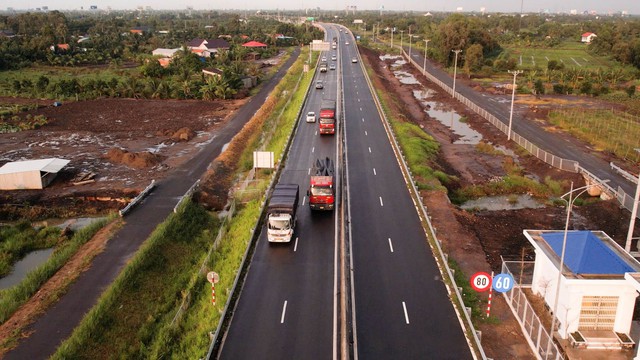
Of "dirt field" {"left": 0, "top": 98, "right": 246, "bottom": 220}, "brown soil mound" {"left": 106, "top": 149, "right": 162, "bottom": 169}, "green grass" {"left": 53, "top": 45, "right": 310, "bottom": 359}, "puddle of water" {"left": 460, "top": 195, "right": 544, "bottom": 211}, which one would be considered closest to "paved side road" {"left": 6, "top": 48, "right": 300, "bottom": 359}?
"green grass" {"left": 53, "top": 45, "right": 310, "bottom": 359}

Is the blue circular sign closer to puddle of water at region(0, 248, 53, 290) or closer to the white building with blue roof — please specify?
the white building with blue roof

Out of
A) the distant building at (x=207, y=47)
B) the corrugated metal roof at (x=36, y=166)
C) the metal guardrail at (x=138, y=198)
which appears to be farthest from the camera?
the distant building at (x=207, y=47)

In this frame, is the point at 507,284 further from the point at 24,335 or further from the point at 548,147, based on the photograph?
the point at 548,147

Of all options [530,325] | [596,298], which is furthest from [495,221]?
[596,298]

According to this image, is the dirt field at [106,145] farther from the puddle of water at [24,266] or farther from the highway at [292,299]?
the highway at [292,299]

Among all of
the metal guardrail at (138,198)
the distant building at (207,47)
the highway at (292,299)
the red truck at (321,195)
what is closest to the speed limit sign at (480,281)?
the highway at (292,299)
